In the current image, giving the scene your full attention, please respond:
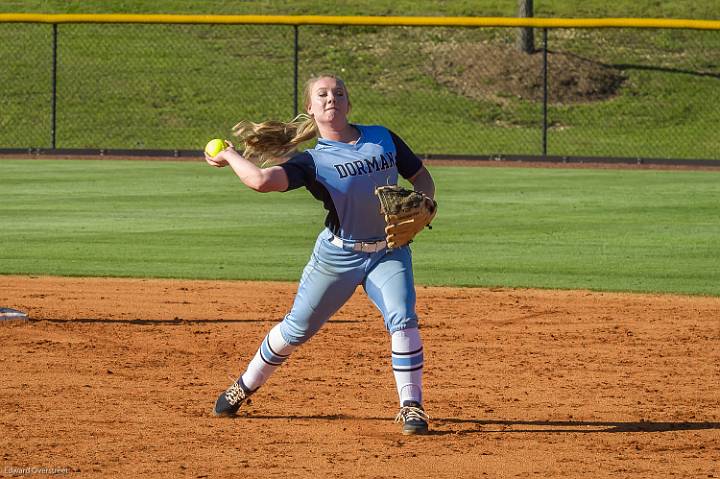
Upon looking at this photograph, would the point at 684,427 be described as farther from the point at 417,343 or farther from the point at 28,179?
the point at 28,179

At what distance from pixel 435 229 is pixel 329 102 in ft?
27.8

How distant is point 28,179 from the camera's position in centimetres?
1888

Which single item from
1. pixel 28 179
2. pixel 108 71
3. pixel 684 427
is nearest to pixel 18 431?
pixel 684 427

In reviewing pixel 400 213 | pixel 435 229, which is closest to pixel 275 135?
pixel 400 213

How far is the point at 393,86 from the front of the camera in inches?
1127

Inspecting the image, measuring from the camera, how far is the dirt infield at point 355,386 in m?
5.64

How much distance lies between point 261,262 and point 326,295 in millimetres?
6205

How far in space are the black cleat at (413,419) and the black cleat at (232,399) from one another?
878 millimetres

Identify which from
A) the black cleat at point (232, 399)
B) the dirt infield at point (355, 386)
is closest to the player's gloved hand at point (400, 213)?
the dirt infield at point (355, 386)

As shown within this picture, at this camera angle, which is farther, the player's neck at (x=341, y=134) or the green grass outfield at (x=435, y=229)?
the green grass outfield at (x=435, y=229)

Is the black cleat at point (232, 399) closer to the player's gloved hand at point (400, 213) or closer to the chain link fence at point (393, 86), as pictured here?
the player's gloved hand at point (400, 213)

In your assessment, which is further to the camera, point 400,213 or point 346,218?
point 346,218

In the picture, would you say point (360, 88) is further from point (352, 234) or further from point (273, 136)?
point (352, 234)

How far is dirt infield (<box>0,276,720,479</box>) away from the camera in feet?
18.5
